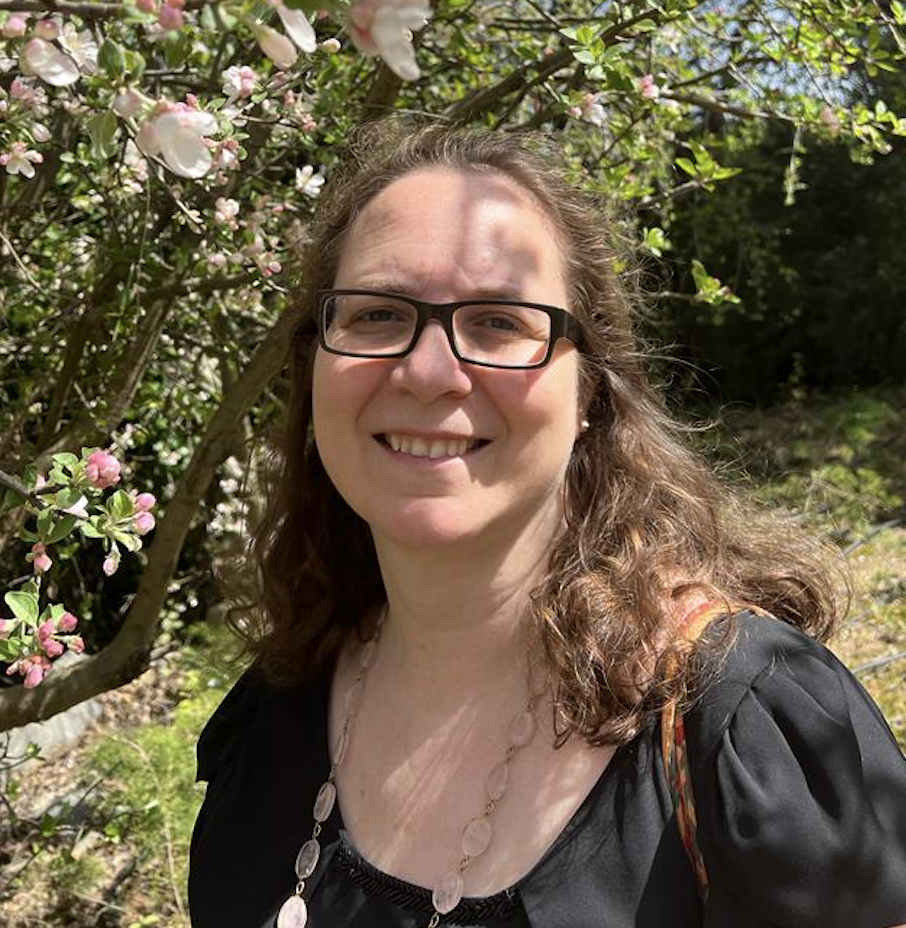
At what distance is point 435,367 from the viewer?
1524mm

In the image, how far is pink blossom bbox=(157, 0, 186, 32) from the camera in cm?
87

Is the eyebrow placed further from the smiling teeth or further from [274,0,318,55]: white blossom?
[274,0,318,55]: white blossom

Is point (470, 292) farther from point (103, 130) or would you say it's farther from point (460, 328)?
point (103, 130)

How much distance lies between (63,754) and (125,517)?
3.77m

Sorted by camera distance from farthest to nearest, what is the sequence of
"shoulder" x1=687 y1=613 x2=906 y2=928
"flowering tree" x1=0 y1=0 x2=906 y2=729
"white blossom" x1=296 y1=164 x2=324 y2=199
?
"white blossom" x1=296 y1=164 x2=324 y2=199 < "flowering tree" x1=0 y1=0 x2=906 y2=729 < "shoulder" x1=687 y1=613 x2=906 y2=928

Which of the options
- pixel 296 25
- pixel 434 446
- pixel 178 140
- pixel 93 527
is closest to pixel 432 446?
pixel 434 446

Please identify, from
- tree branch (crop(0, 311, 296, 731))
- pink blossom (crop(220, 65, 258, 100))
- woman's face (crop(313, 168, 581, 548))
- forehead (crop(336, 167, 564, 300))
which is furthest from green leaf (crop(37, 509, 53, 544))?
tree branch (crop(0, 311, 296, 731))

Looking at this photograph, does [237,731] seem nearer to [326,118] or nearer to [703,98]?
[326,118]

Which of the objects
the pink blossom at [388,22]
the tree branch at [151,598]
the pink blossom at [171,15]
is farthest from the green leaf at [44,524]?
the tree branch at [151,598]

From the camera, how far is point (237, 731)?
6.31 feet

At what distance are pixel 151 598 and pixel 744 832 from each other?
5.95ft

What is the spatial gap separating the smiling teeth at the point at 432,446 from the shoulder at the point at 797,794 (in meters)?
0.43

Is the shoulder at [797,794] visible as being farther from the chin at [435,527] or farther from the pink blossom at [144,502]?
the pink blossom at [144,502]

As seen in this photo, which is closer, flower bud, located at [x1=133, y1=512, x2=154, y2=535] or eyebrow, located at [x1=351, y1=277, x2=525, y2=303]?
flower bud, located at [x1=133, y1=512, x2=154, y2=535]
